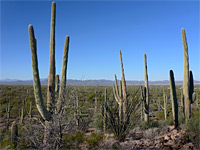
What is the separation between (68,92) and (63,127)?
124 centimetres

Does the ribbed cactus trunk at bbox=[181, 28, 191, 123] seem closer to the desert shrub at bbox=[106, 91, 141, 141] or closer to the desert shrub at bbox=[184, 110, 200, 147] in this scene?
the desert shrub at bbox=[184, 110, 200, 147]

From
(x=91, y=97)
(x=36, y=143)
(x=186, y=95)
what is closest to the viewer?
(x=36, y=143)

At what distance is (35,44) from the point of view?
5637 mm

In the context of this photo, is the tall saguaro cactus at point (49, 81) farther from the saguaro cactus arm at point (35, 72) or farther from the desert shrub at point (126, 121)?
the desert shrub at point (126, 121)

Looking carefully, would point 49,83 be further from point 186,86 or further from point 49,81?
point 186,86

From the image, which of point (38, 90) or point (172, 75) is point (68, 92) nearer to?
point (38, 90)

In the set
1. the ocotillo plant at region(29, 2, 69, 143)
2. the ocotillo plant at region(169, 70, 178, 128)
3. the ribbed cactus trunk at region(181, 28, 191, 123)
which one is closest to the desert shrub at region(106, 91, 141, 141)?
the ocotillo plant at region(169, 70, 178, 128)

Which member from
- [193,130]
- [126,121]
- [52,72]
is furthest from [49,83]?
[193,130]

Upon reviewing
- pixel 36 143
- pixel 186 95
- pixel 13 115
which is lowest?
pixel 13 115

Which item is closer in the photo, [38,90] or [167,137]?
[38,90]

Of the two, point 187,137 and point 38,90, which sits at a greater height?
point 38,90

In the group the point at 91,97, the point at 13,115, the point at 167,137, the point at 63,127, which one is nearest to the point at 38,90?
the point at 63,127

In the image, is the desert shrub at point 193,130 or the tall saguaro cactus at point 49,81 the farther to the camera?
the desert shrub at point 193,130

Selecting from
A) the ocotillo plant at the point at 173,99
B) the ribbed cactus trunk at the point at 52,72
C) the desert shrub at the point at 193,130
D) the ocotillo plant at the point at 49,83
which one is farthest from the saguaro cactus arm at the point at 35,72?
the ocotillo plant at the point at 173,99
